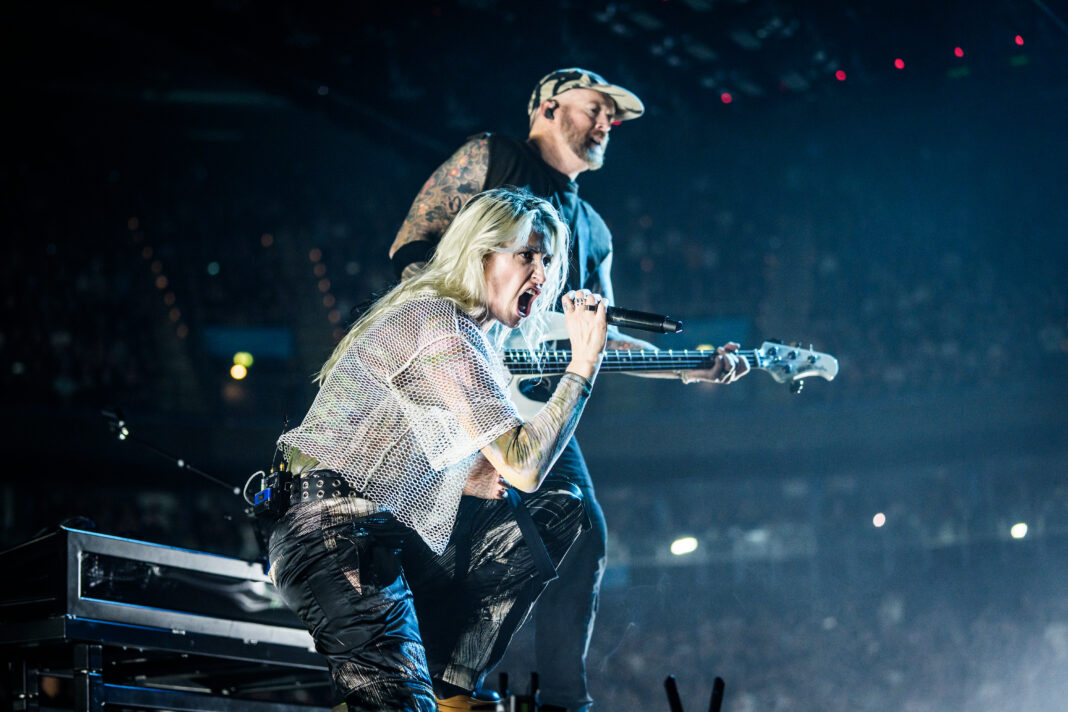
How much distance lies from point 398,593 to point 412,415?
289mm

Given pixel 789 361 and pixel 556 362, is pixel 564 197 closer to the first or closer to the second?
pixel 556 362

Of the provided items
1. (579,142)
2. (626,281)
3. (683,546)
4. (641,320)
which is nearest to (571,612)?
(641,320)

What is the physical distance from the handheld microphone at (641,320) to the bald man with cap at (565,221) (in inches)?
15.8

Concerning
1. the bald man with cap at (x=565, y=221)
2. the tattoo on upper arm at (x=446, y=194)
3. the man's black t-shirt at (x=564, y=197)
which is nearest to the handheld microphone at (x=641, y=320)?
the bald man with cap at (x=565, y=221)

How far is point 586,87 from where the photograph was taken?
261 centimetres

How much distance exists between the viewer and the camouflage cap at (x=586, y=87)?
2.61m

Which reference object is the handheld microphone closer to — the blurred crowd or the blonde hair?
the blonde hair

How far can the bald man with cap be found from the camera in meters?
2.29

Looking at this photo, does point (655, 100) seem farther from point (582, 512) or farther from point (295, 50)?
point (582, 512)

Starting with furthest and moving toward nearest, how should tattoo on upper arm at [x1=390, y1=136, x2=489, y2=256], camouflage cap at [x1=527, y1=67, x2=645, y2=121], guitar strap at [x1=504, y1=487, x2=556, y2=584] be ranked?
1. camouflage cap at [x1=527, y1=67, x2=645, y2=121]
2. tattoo on upper arm at [x1=390, y1=136, x2=489, y2=256]
3. guitar strap at [x1=504, y1=487, x2=556, y2=584]

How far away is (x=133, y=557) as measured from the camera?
220 centimetres

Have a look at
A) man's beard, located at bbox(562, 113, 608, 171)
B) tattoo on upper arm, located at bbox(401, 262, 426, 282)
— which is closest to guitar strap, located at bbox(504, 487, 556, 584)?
tattoo on upper arm, located at bbox(401, 262, 426, 282)

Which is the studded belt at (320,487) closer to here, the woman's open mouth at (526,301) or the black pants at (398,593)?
the black pants at (398,593)

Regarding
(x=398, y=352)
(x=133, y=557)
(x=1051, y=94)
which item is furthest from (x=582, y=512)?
(x=1051, y=94)
